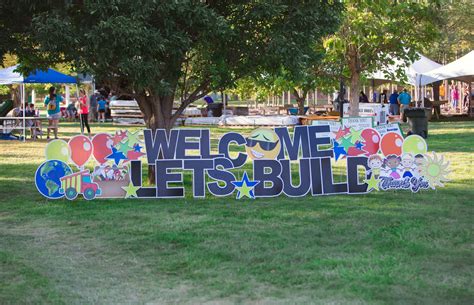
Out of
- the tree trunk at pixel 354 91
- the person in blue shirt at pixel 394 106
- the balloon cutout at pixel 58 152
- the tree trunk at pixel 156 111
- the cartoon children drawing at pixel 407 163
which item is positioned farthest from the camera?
the person in blue shirt at pixel 394 106

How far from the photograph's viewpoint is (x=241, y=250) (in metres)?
8.10

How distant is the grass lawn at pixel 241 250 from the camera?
6.40m

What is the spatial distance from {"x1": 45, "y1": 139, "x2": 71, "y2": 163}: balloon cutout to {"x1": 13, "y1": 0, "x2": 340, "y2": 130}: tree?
1271 mm

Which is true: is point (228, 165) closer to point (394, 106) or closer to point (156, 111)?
point (156, 111)

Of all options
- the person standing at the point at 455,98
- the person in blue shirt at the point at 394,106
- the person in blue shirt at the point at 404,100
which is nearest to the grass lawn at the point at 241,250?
the person in blue shirt at the point at 404,100

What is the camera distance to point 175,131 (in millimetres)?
11820

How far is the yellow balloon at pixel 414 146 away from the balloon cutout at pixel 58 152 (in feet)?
17.5

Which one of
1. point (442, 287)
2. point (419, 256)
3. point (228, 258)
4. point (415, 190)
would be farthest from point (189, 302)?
point (415, 190)

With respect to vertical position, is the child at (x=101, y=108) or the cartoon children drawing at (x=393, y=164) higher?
the child at (x=101, y=108)

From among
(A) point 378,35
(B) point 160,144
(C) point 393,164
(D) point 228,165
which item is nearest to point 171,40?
(B) point 160,144

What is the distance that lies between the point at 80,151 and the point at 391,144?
16.3 ft

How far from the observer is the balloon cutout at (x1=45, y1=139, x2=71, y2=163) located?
11.5 m

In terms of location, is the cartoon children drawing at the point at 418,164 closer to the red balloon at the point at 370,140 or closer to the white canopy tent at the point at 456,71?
the red balloon at the point at 370,140

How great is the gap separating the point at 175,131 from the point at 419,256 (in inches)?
206
